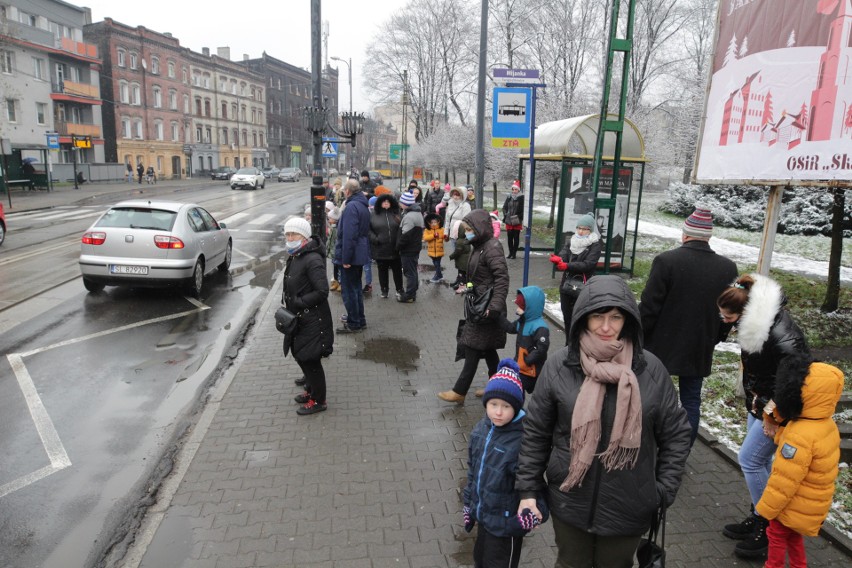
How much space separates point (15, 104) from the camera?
3872 cm

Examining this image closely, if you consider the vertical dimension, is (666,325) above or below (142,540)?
above

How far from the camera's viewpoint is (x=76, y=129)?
148ft

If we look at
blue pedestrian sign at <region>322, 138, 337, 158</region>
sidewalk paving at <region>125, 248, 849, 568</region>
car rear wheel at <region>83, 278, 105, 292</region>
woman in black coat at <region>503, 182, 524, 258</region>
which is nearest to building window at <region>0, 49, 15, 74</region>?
blue pedestrian sign at <region>322, 138, 337, 158</region>

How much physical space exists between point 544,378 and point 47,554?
10.9 ft

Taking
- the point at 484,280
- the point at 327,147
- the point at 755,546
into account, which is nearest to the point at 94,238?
the point at 484,280

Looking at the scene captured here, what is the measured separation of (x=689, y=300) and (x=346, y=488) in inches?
110

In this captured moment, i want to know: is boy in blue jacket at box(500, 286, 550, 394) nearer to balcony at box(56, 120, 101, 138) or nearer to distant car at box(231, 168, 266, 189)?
distant car at box(231, 168, 266, 189)

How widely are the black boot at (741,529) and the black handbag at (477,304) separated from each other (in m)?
2.50

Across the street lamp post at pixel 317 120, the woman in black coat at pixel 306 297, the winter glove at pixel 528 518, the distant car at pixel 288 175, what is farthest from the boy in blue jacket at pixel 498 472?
the distant car at pixel 288 175


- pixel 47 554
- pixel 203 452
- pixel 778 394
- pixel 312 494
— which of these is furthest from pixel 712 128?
pixel 47 554

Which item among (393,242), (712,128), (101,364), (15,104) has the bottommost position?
(101,364)

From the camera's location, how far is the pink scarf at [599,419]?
2402 millimetres

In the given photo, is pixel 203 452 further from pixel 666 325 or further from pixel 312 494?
pixel 666 325

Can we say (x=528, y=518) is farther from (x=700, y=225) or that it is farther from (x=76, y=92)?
(x=76, y=92)
